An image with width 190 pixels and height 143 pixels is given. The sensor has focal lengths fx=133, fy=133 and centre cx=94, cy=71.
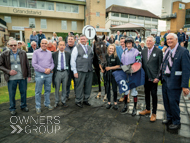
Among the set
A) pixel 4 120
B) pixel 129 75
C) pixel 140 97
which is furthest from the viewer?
pixel 140 97

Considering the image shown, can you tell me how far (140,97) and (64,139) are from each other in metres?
3.78

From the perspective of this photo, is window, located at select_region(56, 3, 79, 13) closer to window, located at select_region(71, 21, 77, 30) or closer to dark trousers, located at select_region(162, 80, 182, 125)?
window, located at select_region(71, 21, 77, 30)

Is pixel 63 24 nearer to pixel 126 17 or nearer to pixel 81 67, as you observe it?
pixel 126 17

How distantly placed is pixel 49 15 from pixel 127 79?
30594mm

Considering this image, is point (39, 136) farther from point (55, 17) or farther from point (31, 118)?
point (55, 17)

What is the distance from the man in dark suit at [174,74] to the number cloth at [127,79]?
63cm

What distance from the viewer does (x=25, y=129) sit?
3.29 meters

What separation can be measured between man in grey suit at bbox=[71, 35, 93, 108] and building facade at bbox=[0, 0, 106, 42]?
25749mm

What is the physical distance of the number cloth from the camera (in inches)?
154

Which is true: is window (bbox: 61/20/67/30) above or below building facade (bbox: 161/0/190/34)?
below

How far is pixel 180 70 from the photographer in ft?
10.2

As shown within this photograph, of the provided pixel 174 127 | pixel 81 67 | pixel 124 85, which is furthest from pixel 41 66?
pixel 174 127

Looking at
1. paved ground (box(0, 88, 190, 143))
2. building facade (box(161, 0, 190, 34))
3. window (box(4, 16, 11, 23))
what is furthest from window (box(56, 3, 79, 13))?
building facade (box(161, 0, 190, 34))

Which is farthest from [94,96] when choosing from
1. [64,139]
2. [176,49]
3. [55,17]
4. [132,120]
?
[55,17]
